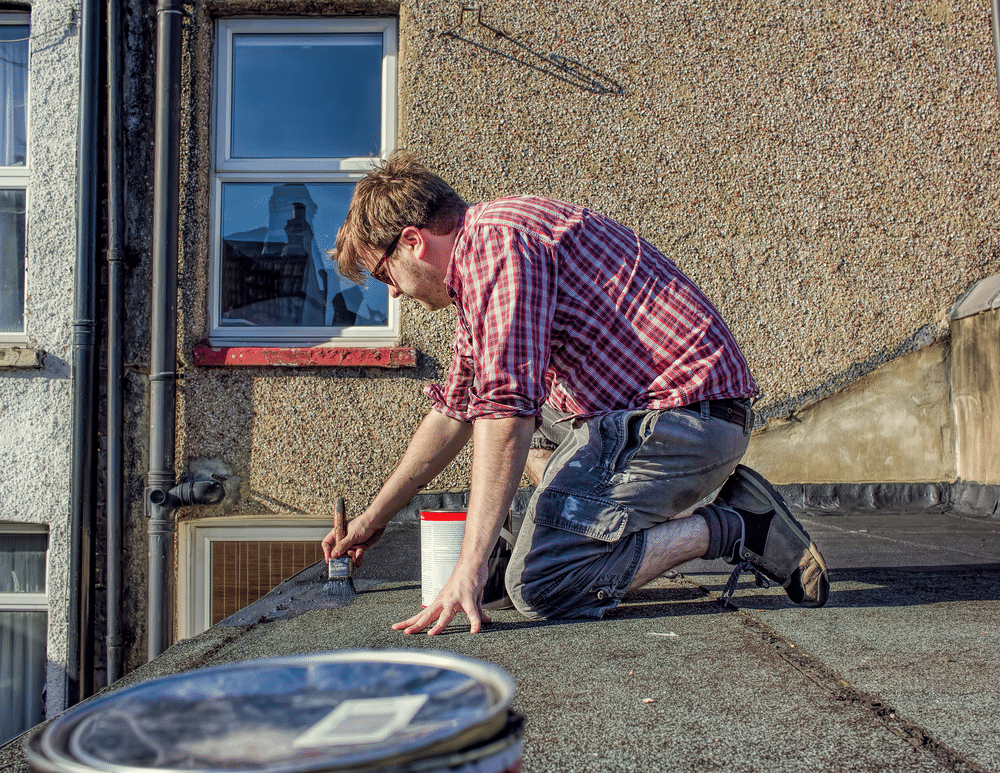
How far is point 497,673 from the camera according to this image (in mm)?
527

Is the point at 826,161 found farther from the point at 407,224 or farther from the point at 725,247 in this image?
the point at 407,224

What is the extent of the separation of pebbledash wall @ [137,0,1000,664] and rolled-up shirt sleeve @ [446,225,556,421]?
189cm

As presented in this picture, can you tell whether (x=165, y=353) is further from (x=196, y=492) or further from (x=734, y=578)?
(x=734, y=578)

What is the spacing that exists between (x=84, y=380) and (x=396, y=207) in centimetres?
233

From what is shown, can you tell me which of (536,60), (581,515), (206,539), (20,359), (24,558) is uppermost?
(536,60)

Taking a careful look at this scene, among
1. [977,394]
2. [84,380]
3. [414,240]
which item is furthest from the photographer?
[84,380]

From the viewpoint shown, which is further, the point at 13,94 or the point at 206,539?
the point at 13,94

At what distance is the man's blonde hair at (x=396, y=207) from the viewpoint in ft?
6.32

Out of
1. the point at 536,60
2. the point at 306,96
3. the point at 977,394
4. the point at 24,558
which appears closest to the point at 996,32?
the point at 977,394

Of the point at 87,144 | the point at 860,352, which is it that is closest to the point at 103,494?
the point at 87,144

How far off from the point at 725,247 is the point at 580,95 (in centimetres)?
98

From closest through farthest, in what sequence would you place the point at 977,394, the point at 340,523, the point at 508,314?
the point at 508,314 → the point at 340,523 → the point at 977,394

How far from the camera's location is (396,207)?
193 cm

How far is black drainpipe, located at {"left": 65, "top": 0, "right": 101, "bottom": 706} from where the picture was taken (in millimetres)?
3539
